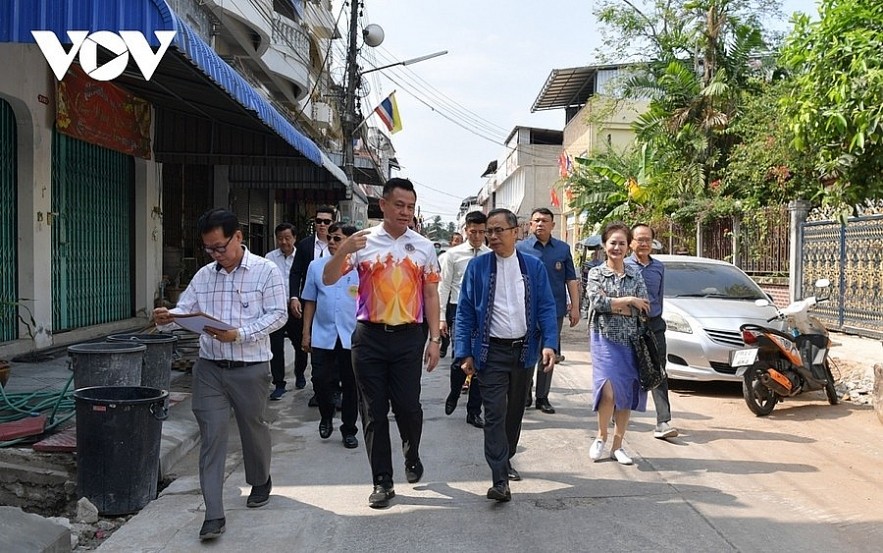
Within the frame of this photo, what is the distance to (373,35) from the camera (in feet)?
77.9

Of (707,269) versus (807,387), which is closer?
(807,387)

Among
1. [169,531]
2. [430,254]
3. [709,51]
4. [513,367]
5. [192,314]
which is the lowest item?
[169,531]

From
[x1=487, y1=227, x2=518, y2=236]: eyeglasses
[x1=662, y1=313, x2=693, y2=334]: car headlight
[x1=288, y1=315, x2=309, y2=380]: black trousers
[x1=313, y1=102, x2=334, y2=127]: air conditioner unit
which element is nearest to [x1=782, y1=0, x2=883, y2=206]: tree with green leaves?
[x1=662, y1=313, x2=693, y2=334]: car headlight

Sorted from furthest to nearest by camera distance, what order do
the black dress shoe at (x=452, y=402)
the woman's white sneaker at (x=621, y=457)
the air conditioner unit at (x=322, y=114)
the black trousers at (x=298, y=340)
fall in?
the air conditioner unit at (x=322, y=114)
the black trousers at (x=298, y=340)
the black dress shoe at (x=452, y=402)
the woman's white sneaker at (x=621, y=457)

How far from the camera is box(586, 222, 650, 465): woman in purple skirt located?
6.05 metres

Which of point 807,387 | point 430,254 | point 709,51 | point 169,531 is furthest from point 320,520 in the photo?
point 709,51

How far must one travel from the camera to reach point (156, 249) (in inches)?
560

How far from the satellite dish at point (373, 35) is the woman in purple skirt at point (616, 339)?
18971mm

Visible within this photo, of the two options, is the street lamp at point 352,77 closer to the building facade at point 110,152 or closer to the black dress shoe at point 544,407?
the building facade at point 110,152

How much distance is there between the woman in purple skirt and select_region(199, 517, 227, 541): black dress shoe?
2925 mm

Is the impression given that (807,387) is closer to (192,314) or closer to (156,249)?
(192,314)

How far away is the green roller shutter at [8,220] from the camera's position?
9383mm

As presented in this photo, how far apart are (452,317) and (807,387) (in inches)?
149

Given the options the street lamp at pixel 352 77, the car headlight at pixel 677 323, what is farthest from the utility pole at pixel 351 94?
the car headlight at pixel 677 323
